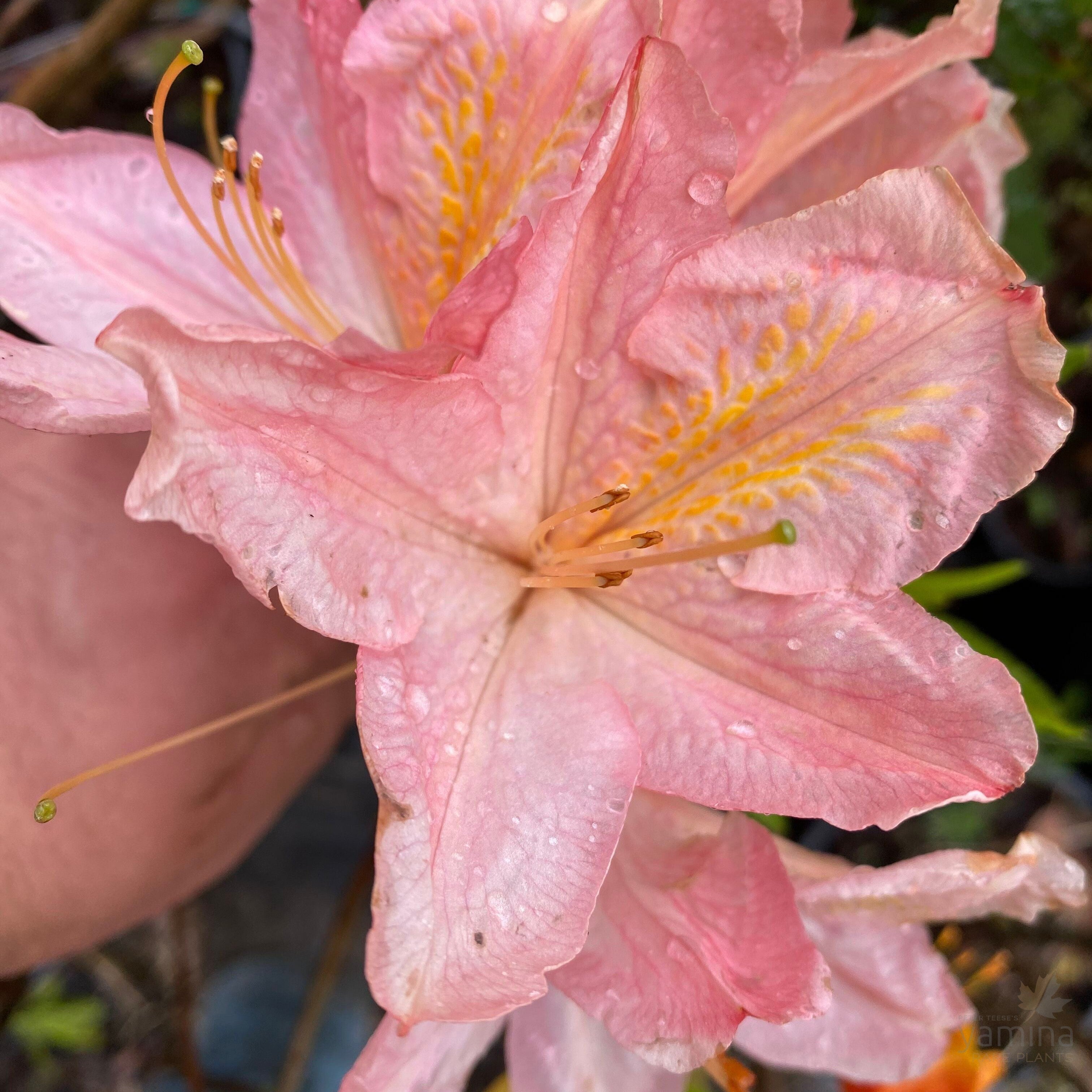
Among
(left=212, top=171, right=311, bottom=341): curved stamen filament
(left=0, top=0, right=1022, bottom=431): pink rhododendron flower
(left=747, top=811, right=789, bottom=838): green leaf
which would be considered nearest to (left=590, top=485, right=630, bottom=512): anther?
(left=0, top=0, right=1022, bottom=431): pink rhododendron flower

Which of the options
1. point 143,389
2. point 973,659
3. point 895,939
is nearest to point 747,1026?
point 895,939

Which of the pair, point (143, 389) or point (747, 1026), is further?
point (747, 1026)

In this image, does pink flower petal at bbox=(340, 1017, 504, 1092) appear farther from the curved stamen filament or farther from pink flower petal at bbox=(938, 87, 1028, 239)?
pink flower petal at bbox=(938, 87, 1028, 239)

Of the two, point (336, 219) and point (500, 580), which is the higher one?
point (336, 219)

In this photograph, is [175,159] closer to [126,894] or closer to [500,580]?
[500,580]

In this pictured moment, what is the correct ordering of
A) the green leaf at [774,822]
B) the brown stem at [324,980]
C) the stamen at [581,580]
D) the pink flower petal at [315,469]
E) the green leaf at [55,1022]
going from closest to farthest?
the pink flower petal at [315,469]
the stamen at [581,580]
the green leaf at [774,822]
the brown stem at [324,980]
the green leaf at [55,1022]

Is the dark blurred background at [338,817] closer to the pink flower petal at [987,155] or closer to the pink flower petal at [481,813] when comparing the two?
the pink flower petal at [987,155]

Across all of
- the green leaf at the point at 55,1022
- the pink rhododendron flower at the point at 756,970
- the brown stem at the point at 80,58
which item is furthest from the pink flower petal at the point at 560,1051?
the green leaf at the point at 55,1022
